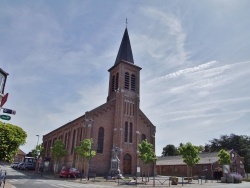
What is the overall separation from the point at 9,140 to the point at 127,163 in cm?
3083

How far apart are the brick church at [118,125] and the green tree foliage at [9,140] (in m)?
26.0

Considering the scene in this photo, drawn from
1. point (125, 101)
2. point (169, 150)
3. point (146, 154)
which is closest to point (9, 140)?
point (146, 154)

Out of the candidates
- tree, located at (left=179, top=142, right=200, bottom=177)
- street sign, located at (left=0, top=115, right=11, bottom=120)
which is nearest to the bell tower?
tree, located at (left=179, top=142, right=200, bottom=177)

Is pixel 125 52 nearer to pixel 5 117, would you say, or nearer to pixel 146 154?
pixel 146 154

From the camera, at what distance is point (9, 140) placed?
14102mm

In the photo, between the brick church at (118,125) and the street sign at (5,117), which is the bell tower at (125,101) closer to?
the brick church at (118,125)

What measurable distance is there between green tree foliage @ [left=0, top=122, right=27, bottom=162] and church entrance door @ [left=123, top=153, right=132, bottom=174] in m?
29.4

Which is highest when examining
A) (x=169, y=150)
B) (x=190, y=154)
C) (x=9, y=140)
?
(x=169, y=150)

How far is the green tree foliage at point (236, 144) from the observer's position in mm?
69113

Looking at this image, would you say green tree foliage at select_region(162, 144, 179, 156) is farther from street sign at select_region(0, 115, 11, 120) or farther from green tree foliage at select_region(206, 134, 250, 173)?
street sign at select_region(0, 115, 11, 120)

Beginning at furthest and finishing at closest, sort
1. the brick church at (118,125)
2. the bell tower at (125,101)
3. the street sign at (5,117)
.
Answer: the bell tower at (125,101) → the brick church at (118,125) → the street sign at (5,117)

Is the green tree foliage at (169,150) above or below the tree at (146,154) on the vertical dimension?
above

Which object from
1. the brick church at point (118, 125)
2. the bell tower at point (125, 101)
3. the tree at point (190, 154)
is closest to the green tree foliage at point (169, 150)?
the brick church at point (118, 125)

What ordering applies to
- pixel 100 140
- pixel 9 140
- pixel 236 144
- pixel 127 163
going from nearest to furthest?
pixel 9 140, pixel 100 140, pixel 127 163, pixel 236 144
